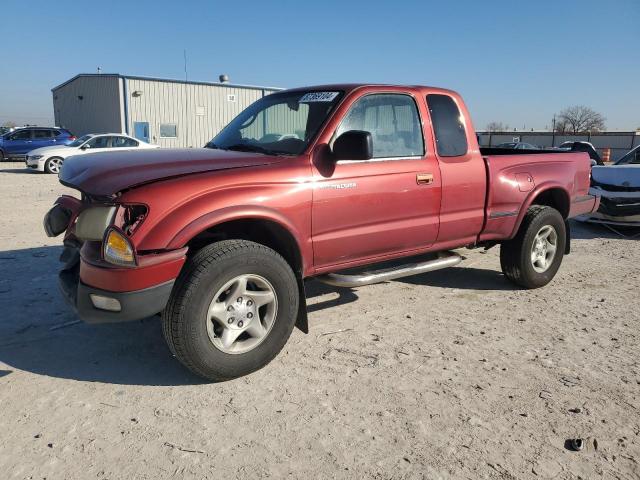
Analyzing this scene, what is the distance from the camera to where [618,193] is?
8.02 metres

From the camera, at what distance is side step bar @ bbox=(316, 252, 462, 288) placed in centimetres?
377

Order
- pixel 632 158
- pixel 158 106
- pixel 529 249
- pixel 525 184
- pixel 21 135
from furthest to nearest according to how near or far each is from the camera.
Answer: pixel 158 106, pixel 21 135, pixel 632 158, pixel 529 249, pixel 525 184

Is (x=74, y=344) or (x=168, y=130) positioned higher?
(x=168, y=130)

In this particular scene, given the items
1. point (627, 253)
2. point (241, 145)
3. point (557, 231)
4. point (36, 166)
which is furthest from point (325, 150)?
point (36, 166)

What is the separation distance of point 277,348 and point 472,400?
126cm

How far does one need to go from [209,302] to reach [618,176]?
→ 7.64 meters

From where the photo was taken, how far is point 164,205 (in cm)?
288

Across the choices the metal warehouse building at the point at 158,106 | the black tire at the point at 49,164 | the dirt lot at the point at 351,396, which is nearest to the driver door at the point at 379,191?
the dirt lot at the point at 351,396

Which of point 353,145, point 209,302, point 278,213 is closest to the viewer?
point 209,302

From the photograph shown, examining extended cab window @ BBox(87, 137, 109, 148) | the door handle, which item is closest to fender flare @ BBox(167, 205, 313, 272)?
the door handle

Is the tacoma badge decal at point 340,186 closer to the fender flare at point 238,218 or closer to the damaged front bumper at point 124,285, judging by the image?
the fender flare at point 238,218

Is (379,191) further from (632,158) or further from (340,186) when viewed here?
(632,158)

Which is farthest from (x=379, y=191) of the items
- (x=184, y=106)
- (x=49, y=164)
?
(x=184, y=106)

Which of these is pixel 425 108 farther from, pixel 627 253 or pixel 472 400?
pixel 627 253
